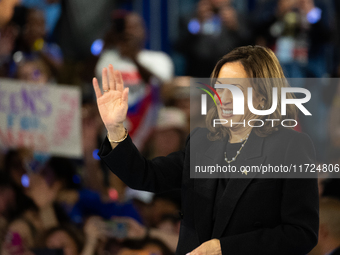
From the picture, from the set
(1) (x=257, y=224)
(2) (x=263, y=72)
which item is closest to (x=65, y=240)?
(1) (x=257, y=224)

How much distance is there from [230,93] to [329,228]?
1743 millimetres

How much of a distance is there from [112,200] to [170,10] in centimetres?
146

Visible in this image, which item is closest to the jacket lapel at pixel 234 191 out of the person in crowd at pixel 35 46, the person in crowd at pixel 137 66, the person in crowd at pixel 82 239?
the person in crowd at pixel 137 66

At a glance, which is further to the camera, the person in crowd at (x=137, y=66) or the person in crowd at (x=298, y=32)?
the person in crowd at (x=137, y=66)

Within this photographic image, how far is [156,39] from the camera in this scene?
10.1ft

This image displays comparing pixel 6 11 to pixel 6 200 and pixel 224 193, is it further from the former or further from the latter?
pixel 224 193

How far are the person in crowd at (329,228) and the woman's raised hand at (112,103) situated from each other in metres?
1.86

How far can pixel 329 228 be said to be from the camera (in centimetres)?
262

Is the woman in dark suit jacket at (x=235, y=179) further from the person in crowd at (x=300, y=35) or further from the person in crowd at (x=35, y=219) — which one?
the person in crowd at (x=35, y=219)

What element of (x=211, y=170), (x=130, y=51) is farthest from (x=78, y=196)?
(x=211, y=170)

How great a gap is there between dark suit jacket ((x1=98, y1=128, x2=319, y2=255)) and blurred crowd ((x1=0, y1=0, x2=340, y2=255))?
1.59 m

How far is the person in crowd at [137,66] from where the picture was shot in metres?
3.02

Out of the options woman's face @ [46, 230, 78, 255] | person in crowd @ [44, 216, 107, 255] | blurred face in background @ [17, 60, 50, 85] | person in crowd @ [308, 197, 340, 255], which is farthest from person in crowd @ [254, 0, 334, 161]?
woman's face @ [46, 230, 78, 255]

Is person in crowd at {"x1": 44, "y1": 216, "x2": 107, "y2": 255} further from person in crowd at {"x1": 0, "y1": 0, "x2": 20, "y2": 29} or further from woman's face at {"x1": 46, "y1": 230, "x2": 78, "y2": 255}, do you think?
person in crowd at {"x1": 0, "y1": 0, "x2": 20, "y2": 29}
